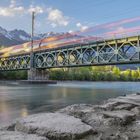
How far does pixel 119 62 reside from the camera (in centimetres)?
6981

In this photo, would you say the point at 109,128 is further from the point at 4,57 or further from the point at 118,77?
the point at 118,77

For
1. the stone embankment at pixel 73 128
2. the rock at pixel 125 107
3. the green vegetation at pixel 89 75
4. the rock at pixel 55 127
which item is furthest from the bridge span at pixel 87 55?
the rock at pixel 55 127

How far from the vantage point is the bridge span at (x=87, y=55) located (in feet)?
228

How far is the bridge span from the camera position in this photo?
69562 mm

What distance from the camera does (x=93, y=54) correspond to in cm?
8425

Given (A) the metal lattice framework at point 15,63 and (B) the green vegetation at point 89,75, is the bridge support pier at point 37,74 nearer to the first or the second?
(A) the metal lattice framework at point 15,63

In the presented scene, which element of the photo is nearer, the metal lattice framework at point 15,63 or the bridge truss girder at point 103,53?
the bridge truss girder at point 103,53

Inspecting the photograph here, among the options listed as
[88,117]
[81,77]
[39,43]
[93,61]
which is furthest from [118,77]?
[88,117]

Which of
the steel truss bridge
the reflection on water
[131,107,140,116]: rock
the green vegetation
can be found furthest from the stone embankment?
the green vegetation

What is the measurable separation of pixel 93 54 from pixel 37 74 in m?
29.9

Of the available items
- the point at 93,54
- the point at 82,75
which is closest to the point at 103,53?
the point at 93,54

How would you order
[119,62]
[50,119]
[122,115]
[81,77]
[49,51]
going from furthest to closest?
[81,77] → [49,51] → [119,62] → [122,115] → [50,119]

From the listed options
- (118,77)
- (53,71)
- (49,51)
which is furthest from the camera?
(118,77)

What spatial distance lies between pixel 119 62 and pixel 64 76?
84.0m
